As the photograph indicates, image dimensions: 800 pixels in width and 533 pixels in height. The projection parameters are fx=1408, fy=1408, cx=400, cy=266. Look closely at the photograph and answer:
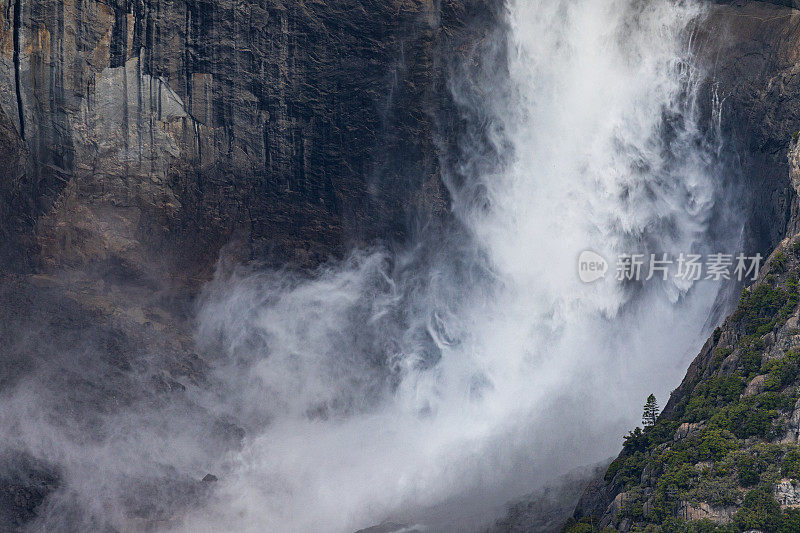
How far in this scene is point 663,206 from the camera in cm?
9006

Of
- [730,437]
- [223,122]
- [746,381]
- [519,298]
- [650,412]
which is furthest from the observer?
[519,298]

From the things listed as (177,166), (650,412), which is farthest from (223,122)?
(650,412)

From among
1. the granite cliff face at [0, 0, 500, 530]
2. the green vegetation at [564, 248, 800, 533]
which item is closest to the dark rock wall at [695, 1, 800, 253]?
the green vegetation at [564, 248, 800, 533]

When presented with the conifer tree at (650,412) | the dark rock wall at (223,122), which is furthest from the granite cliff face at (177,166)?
the conifer tree at (650,412)

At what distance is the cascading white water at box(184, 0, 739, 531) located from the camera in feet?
290

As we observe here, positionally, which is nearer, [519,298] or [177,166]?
[177,166]

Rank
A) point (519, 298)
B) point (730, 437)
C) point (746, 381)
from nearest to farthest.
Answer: point (730, 437) → point (746, 381) → point (519, 298)

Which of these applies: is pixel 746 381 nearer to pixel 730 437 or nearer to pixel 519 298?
pixel 730 437

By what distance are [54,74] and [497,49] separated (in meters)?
27.8

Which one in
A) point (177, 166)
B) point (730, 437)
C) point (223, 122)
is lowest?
point (730, 437)

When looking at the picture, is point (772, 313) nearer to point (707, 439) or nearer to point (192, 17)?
point (707, 439)

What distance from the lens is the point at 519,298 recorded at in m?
92.4

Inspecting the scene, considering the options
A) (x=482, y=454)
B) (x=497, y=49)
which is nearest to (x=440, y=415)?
(x=482, y=454)

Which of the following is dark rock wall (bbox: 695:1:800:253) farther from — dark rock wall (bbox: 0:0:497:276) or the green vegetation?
dark rock wall (bbox: 0:0:497:276)
